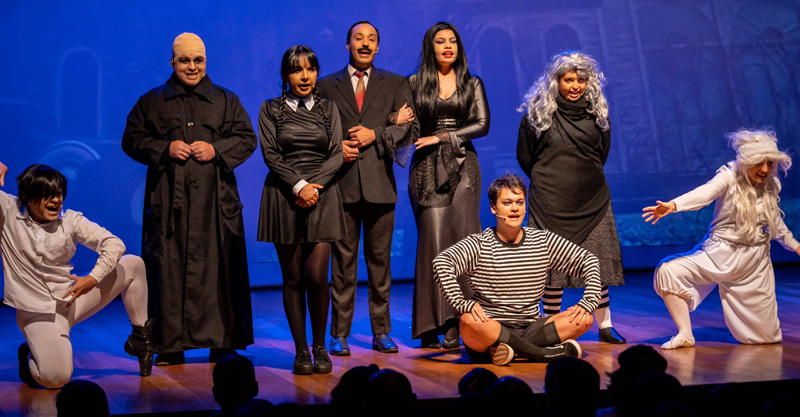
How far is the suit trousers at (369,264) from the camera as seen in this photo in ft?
15.5

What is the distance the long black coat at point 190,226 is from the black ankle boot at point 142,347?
0.60 ft

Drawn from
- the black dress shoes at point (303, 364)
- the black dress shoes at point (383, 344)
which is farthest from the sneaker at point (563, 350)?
the black dress shoes at point (303, 364)

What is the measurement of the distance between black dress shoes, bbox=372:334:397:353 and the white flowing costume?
1.41 metres

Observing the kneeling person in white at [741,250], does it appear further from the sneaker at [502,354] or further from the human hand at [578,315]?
the sneaker at [502,354]

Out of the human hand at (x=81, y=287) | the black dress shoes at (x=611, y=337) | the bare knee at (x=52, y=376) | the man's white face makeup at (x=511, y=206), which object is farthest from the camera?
the black dress shoes at (x=611, y=337)

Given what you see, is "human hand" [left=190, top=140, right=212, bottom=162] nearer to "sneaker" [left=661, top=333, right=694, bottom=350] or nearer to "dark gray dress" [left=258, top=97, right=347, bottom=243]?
"dark gray dress" [left=258, top=97, right=347, bottom=243]

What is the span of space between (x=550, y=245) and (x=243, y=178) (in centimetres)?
367

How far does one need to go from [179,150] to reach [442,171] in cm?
132

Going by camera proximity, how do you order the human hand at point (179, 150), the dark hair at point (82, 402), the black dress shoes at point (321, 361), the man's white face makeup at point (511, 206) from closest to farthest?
the dark hair at point (82, 402), the black dress shoes at point (321, 361), the man's white face makeup at point (511, 206), the human hand at point (179, 150)

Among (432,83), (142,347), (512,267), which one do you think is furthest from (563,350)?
(142,347)

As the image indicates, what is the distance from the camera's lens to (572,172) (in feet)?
16.0

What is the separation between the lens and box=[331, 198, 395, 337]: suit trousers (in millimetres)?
4738

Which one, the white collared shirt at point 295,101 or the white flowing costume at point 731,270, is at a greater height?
the white collared shirt at point 295,101

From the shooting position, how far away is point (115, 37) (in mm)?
7066
